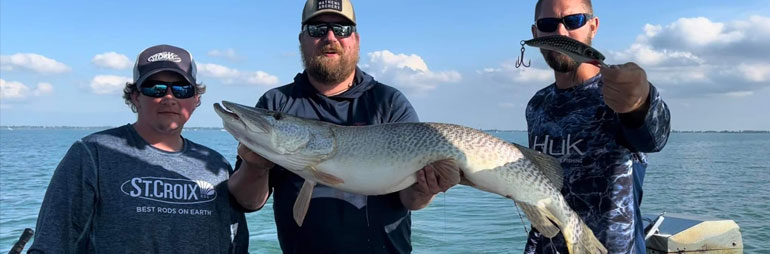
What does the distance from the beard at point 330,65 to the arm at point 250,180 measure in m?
0.79

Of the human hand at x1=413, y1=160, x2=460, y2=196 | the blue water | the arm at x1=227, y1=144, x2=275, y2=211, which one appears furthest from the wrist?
the blue water

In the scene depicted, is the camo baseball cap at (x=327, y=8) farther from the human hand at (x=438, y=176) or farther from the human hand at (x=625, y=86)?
the human hand at (x=625, y=86)

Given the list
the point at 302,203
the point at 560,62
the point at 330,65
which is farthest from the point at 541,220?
the point at 330,65

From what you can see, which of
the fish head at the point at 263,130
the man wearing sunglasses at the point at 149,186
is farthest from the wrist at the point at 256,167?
the man wearing sunglasses at the point at 149,186

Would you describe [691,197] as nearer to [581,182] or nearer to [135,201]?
[581,182]

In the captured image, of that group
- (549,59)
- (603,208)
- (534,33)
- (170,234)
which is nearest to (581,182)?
(603,208)

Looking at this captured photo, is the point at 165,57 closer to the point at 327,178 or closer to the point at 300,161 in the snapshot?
the point at 300,161

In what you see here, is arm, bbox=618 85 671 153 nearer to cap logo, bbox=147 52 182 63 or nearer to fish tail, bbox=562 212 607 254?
fish tail, bbox=562 212 607 254

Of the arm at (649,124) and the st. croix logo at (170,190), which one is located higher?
the arm at (649,124)

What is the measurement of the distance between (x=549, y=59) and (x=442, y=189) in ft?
3.90

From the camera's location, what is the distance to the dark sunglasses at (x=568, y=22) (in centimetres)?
368

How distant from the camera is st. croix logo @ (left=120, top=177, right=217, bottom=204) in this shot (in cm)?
335

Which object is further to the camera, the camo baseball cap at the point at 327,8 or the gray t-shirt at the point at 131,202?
the camo baseball cap at the point at 327,8

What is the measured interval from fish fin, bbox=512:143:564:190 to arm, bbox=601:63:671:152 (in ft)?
1.44
